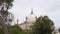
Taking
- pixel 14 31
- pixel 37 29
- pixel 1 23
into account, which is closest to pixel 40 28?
pixel 37 29

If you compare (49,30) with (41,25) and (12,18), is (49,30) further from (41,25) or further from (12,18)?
(12,18)

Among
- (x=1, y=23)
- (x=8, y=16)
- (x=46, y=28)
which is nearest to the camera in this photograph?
(x=1, y=23)

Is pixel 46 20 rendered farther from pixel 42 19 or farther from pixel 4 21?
pixel 4 21

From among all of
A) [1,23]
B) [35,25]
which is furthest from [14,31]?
[1,23]

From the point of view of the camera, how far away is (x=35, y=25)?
27656 mm

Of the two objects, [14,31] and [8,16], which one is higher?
[8,16]

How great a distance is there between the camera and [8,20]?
20250 millimetres

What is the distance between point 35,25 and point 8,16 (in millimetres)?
8226

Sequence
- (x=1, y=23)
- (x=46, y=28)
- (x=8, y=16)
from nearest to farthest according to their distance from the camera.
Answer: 1. (x=1, y=23)
2. (x=8, y=16)
3. (x=46, y=28)

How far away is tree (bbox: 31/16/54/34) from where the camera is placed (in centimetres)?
2675

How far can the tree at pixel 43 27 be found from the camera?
2675 centimetres

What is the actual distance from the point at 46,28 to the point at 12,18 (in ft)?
25.3

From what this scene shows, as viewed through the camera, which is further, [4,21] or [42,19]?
[42,19]

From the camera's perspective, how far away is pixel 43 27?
2692 cm
